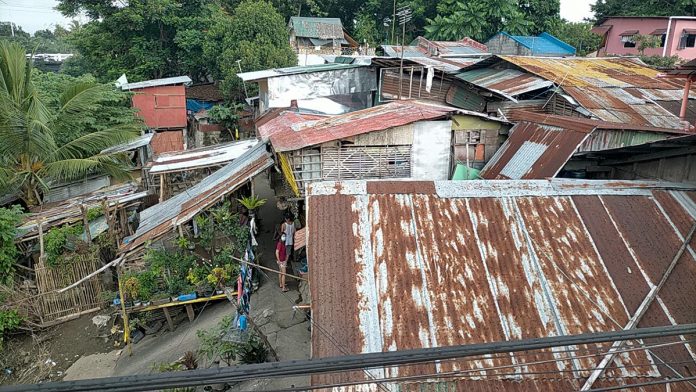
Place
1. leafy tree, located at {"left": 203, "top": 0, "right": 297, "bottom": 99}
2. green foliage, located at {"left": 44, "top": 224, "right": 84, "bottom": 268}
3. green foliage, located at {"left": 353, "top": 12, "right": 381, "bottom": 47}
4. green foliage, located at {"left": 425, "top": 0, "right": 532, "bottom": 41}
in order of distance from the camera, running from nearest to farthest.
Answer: green foliage, located at {"left": 44, "top": 224, "right": 84, "bottom": 268}
leafy tree, located at {"left": 203, "top": 0, "right": 297, "bottom": 99}
green foliage, located at {"left": 425, "top": 0, "right": 532, "bottom": 41}
green foliage, located at {"left": 353, "top": 12, "right": 381, "bottom": 47}

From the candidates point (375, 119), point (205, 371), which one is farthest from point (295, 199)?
point (205, 371)

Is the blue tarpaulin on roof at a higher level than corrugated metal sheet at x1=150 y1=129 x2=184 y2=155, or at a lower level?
higher

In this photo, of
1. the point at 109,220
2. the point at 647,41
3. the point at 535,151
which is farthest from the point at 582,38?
the point at 109,220

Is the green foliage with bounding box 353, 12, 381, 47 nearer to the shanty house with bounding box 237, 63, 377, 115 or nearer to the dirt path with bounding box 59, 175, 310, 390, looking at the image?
the shanty house with bounding box 237, 63, 377, 115

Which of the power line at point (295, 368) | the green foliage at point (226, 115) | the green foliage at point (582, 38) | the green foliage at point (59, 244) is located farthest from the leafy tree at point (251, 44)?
the power line at point (295, 368)

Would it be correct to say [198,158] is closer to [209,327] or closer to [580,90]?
[209,327]

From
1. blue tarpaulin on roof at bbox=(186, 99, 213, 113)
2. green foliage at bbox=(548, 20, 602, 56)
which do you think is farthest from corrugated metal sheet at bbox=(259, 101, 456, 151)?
green foliage at bbox=(548, 20, 602, 56)
